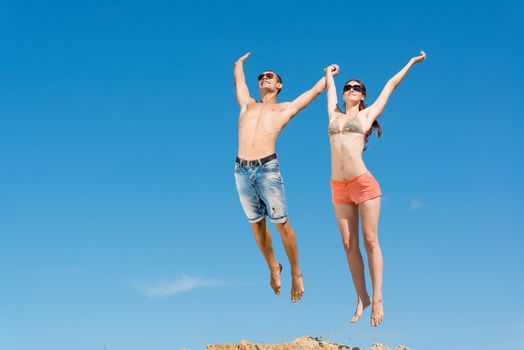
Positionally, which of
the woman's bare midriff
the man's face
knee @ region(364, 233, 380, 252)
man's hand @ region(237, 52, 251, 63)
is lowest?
knee @ region(364, 233, 380, 252)

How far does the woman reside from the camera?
11836mm

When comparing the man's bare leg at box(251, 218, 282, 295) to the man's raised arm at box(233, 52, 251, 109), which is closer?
the man's bare leg at box(251, 218, 282, 295)

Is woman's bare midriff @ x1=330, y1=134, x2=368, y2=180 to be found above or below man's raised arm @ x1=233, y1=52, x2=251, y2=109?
below

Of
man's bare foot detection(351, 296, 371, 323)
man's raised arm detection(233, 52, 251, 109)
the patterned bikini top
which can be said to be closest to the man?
man's raised arm detection(233, 52, 251, 109)

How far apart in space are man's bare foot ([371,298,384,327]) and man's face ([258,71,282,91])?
4.36 meters

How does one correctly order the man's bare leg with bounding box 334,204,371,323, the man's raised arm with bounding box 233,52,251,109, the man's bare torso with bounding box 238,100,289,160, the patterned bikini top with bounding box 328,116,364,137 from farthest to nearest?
the man's raised arm with bounding box 233,52,251,109
the man's bare torso with bounding box 238,100,289,160
the man's bare leg with bounding box 334,204,371,323
the patterned bikini top with bounding box 328,116,364,137

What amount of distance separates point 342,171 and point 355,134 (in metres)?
0.68

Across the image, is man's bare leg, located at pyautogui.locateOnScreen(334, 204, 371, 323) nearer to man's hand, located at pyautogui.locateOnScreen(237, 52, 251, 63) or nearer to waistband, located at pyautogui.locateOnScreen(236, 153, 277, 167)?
waistband, located at pyautogui.locateOnScreen(236, 153, 277, 167)

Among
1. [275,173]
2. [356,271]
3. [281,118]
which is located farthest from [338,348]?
[281,118]

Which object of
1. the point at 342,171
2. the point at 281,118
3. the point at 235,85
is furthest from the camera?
the point at 235,85

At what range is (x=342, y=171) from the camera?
11.9 metres

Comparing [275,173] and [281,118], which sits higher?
[281,118]

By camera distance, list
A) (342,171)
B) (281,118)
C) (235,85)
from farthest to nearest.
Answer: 1. (235,85)
2. (281,118)
3. (342,171)

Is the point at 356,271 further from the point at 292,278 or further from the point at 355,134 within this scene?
the point at 355,134
